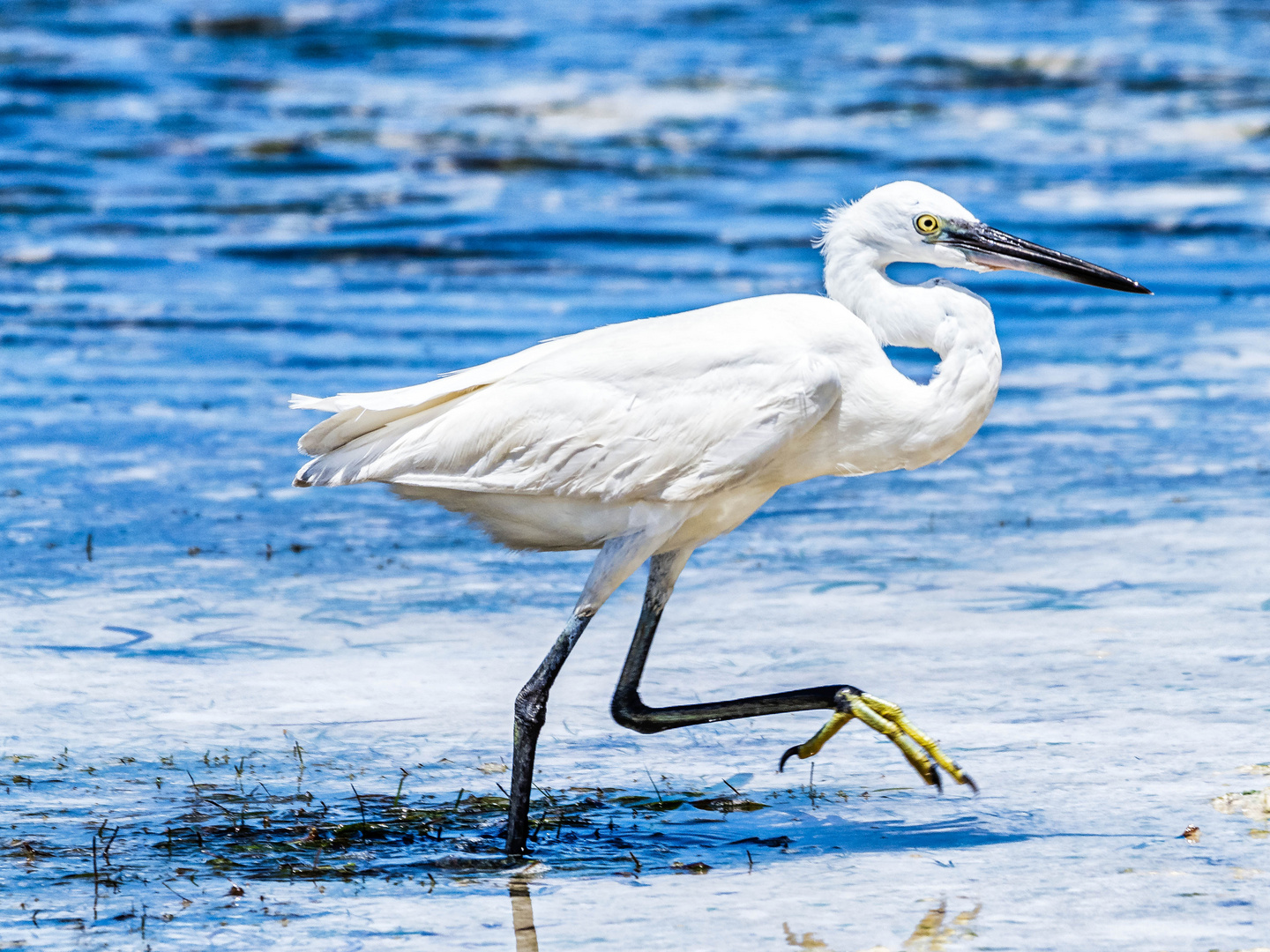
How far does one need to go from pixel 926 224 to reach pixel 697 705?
1.47m

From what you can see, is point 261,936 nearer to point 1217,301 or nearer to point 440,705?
point 440,705

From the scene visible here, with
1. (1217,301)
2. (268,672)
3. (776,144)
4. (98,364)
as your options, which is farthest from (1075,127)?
(268,672)

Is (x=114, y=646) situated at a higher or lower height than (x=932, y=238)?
lower

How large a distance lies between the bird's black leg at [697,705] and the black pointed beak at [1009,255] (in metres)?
1.16

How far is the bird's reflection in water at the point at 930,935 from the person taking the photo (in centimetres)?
390

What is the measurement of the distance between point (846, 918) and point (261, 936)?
1279 mm

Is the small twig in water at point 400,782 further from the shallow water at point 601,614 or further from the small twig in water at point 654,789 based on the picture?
the small twig in water at point 654,789

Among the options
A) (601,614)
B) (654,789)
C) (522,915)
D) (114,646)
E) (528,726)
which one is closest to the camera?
(522,915)

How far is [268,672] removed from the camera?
595 centimetres

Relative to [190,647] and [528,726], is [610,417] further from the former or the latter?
[190,647]

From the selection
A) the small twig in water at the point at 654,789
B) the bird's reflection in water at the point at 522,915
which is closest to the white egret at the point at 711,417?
the small twig in water at the point at 654,789

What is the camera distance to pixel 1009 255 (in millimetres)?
5027

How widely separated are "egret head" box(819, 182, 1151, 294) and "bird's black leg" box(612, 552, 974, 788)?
1.02 metres

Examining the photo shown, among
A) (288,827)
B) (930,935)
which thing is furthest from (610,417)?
(930,935)
